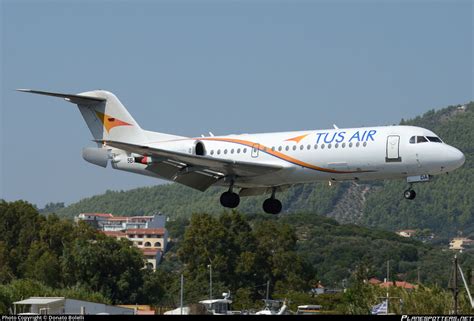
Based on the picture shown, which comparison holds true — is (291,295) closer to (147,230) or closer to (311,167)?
(311,167)

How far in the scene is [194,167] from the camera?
162 ft

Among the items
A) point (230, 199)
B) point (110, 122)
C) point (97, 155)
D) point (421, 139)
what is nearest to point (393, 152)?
point (421, 139)

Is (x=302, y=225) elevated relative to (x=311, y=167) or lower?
elevated

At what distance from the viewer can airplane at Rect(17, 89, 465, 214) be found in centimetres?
4584

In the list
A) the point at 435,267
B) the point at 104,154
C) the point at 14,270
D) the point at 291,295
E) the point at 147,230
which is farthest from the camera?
the point at 147,230

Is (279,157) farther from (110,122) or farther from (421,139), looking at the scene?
(110,122)

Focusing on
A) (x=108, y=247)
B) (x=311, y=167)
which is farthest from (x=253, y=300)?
(x=311, y=167)

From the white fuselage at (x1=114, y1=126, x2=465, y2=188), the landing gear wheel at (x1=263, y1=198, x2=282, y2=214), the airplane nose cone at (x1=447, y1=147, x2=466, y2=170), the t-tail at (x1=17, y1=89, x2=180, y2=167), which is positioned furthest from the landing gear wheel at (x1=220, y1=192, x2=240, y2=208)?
the airplane nose cone at (x1=447, y1=147, x2=466, y2=170)

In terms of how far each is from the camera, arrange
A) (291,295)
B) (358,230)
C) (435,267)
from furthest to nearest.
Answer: (358,230) → (435,267) → (291,295)

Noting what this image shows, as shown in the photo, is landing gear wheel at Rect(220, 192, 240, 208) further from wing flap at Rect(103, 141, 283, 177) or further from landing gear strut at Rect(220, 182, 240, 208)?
wing flap at Rect(103, 141, 283, 177)

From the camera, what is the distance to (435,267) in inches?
4734

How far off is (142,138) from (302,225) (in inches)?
3748

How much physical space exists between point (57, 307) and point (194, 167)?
13.1 m

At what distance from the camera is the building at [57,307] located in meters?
56.2
